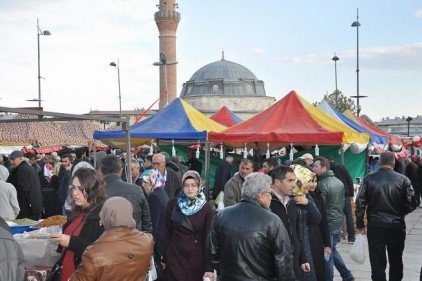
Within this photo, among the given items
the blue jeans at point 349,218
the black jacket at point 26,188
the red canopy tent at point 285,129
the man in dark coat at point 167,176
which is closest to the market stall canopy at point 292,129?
the red canopy tent at point 285,129

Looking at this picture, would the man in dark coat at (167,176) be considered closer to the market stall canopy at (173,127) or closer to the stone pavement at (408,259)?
the stone pavement at (408,259)

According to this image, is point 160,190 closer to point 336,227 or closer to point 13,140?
point 336,227

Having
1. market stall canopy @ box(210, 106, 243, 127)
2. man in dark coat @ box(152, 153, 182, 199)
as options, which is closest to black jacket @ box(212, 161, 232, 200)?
man in dark coat @ box(152, 153, 182, 199)

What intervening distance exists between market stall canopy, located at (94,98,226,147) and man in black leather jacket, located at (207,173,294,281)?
8566 mm

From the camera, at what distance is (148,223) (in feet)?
19.2

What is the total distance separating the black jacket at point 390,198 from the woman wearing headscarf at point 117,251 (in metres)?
4.04

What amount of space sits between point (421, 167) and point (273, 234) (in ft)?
47.2

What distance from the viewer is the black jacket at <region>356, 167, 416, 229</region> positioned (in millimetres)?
6863

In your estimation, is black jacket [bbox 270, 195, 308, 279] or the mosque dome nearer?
black jacket [bbox 270, 195, 308, 279]

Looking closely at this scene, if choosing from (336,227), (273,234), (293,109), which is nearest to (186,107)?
(293,109)

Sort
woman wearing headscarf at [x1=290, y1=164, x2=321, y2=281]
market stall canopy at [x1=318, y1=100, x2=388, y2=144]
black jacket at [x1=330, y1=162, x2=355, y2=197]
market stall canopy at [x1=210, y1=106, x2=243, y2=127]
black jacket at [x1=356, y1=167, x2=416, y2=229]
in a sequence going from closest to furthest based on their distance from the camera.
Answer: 1. woman wearing headscarf at [x1=290, y1=164, x2=321, y2=281]
2. black jacket at [x1=356, y1=167, x2=416, y2=229]
3. black jacket at [x1=330, y1=162, x2=355, y2=197]
4. market stall canopy at [x1=318, y1=100, x2=388, y2=144]
5. market stall canopy at [x1=210, y1=106, x2=243, y2=127]

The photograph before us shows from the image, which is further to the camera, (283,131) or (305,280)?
(283,131)

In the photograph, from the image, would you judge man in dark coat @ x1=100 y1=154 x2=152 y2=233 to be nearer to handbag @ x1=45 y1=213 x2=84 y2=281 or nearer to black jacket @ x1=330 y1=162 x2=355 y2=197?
handbag @ x1=45 y1=213 x2=84 y2=281

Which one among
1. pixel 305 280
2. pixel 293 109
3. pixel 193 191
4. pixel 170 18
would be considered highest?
pixel 170 18
